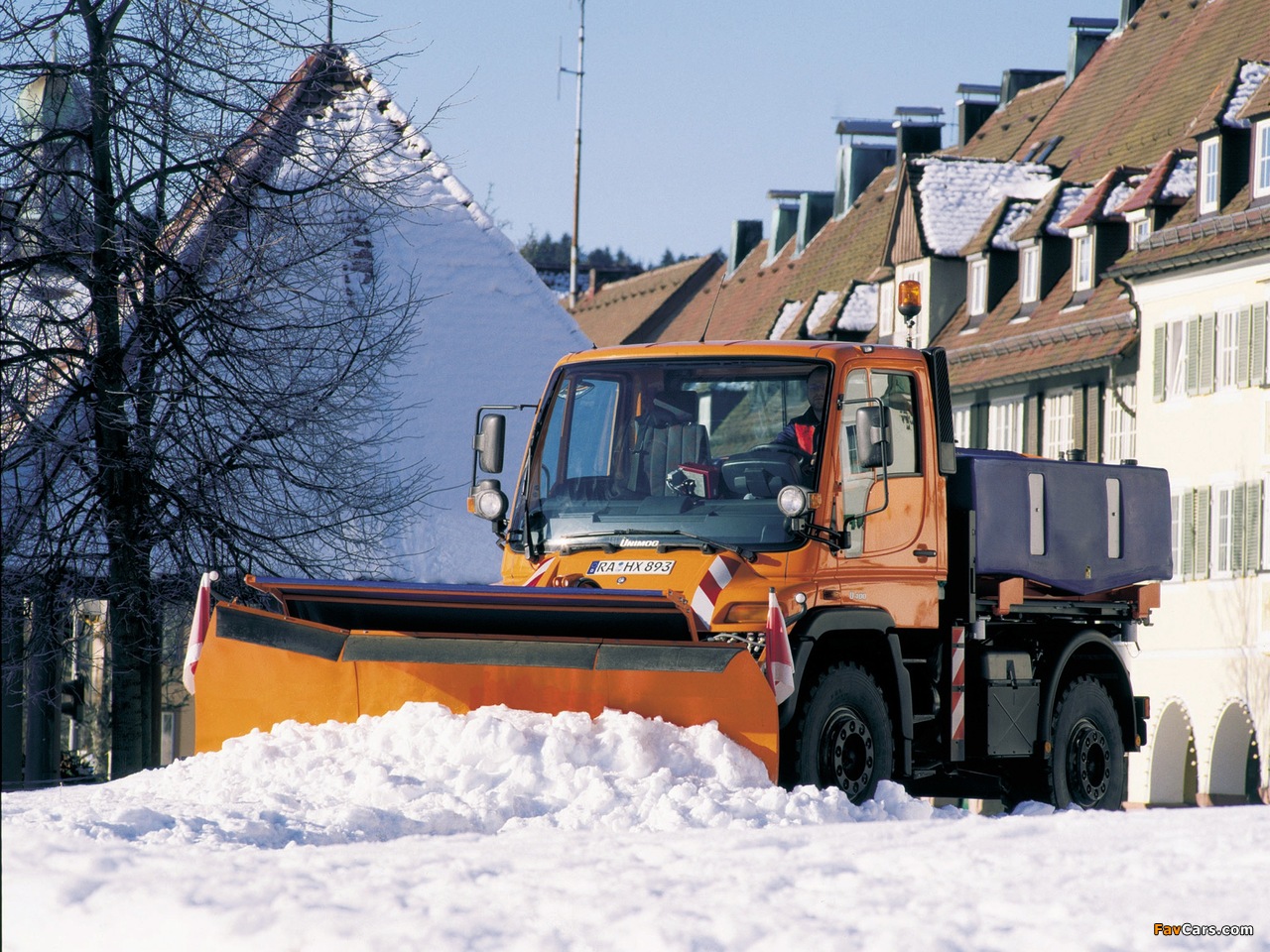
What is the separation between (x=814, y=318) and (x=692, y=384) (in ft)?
111

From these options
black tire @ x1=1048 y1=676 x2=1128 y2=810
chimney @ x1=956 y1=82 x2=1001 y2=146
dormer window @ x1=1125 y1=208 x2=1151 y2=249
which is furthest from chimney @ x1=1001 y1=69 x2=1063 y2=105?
black tire @ x1=1048 y1=676 x2=1128 y2=810

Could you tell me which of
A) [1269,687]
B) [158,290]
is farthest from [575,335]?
[158,290]

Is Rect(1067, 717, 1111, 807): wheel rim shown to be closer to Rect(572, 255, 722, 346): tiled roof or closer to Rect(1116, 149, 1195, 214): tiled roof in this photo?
Rect(1116, 149, 1195, 214): tiled roof

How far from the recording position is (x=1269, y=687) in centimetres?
2984

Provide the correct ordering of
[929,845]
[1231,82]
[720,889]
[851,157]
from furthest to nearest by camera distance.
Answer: [851,157] < [1231,82] < [929,845] < [720,889]

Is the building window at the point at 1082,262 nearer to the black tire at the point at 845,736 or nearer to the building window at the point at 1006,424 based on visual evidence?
the building window at the point at 1006,424

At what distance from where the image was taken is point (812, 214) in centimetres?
5216

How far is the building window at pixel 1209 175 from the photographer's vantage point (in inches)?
1277

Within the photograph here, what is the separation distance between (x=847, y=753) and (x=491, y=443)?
101 inches

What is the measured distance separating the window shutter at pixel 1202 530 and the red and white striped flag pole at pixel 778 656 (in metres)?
23.4

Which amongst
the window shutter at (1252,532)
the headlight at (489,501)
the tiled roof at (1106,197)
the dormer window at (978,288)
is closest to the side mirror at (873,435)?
the headlight at (489,501)

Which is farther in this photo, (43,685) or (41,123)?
(43,685)

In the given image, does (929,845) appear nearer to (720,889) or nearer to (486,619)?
(720,889)

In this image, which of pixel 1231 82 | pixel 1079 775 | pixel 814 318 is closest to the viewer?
pixel 1079 775
